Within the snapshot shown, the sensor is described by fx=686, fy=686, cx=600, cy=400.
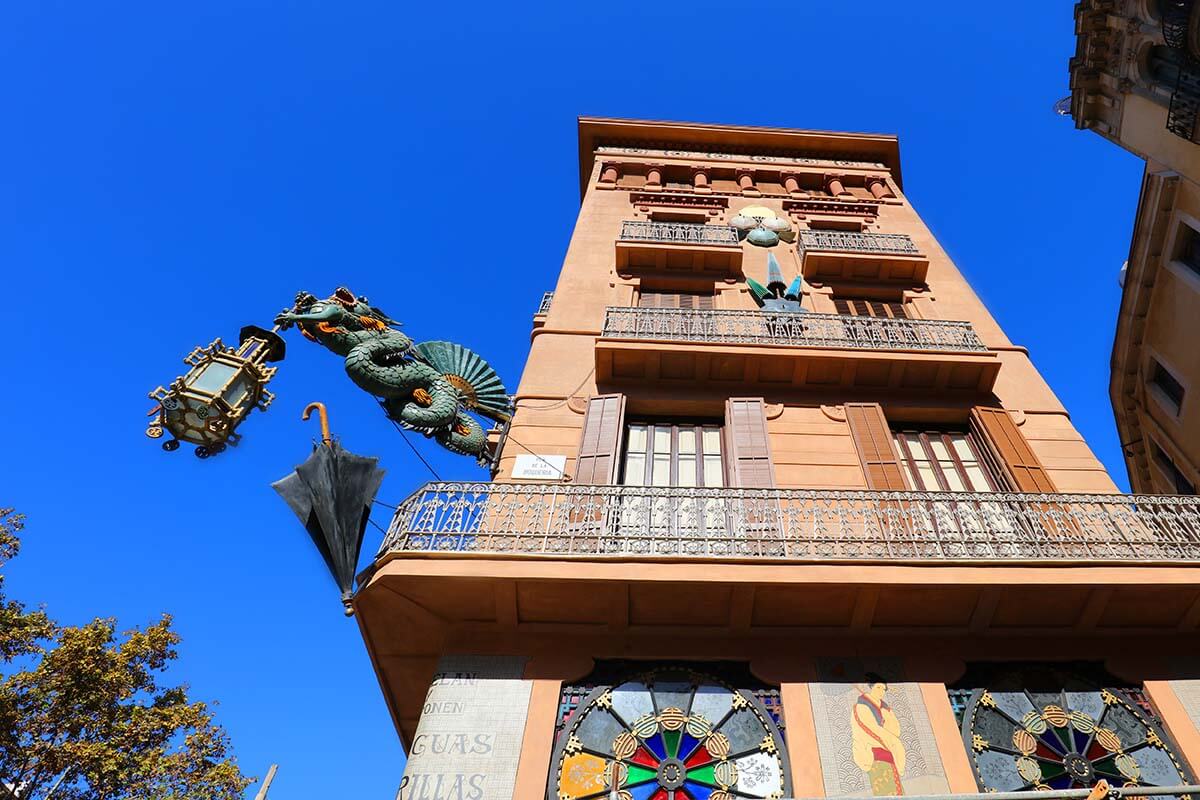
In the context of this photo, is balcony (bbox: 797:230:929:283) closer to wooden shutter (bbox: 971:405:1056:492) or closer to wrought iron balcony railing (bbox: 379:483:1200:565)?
wooden shutter (bbox: 971:405:1056:492)

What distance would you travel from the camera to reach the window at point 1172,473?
14.7 metres

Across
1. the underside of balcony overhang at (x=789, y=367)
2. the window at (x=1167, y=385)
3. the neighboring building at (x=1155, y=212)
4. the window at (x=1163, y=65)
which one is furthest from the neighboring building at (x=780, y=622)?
the window at (x=1163, y=65)

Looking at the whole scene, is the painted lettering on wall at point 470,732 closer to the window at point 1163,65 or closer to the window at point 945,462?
the window at point 945,462

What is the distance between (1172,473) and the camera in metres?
15.4

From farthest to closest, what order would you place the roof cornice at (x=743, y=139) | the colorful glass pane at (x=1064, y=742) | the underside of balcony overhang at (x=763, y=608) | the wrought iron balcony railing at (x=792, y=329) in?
the roof cornice at (x=743, y=139) < the wrought iron balcony railing at (x=792, y=329) < the underside of balcony overhang at (x=763, y=608) < the colorful glass pane at (x=1064, y=742)

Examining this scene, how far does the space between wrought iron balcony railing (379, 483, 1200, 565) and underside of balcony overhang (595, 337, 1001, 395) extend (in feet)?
9.50

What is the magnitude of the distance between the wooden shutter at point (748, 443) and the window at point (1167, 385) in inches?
433

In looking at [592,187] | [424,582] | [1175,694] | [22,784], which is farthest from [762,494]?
[22,784]

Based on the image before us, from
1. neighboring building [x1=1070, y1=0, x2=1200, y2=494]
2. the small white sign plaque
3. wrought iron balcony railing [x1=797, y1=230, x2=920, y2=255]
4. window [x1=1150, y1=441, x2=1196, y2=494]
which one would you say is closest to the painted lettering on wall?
the small white sign plaque

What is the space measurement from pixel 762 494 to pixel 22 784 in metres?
15.0

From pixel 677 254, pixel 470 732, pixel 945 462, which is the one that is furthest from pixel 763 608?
pixel 677 254

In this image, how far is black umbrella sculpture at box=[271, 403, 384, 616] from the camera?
23.1 feet

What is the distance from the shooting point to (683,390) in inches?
406

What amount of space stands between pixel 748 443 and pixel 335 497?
16.9 ft
